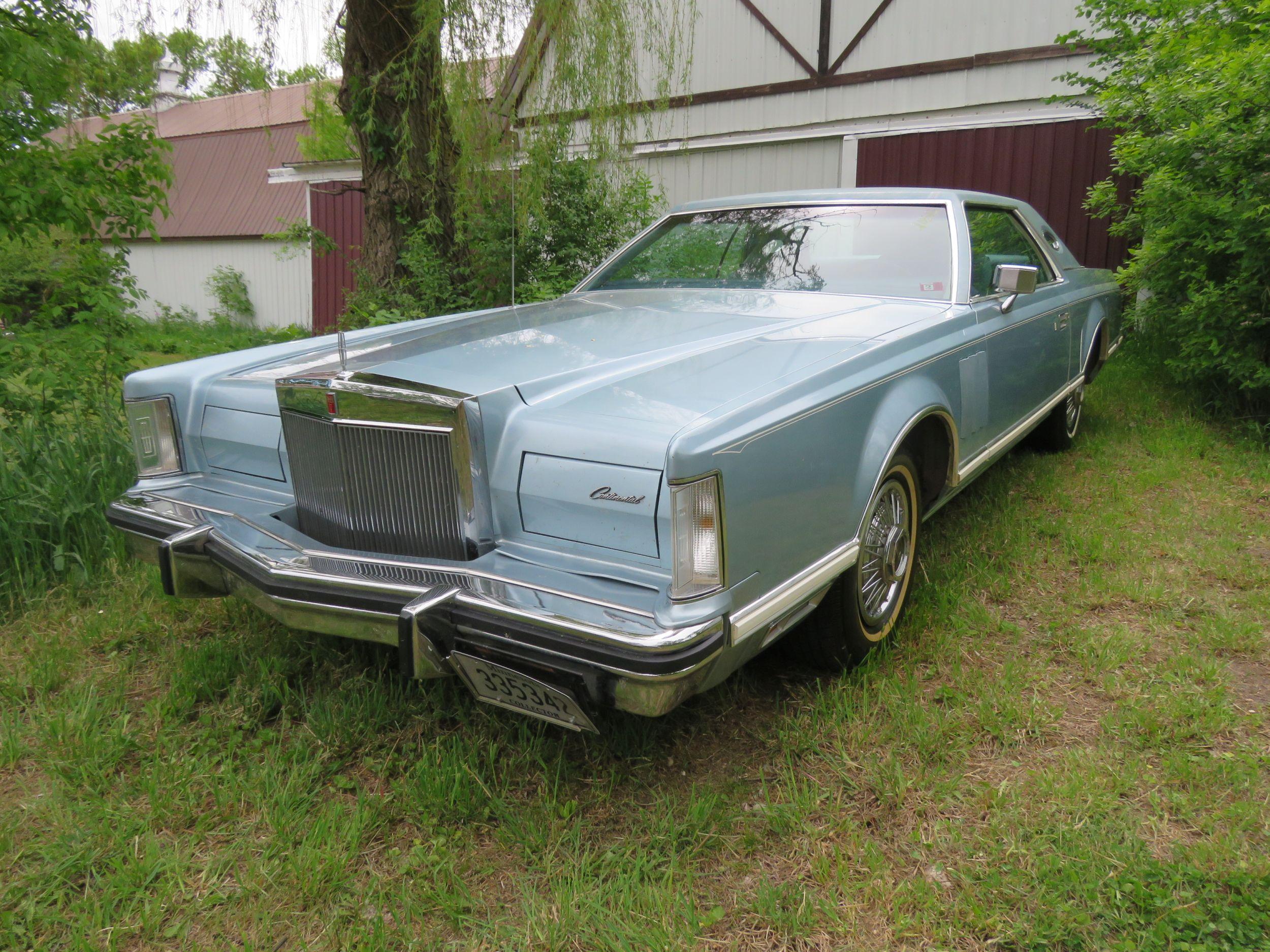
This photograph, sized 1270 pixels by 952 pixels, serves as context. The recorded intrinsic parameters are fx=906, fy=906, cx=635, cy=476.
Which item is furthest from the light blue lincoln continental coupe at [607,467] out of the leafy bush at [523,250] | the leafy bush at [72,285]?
the leafy bush at [523,250]

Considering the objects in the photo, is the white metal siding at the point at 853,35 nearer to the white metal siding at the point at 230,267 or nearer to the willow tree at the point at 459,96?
the willow tree at the point at 459,96

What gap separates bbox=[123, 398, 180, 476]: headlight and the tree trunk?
3.34 m

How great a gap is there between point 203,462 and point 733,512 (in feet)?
6.07

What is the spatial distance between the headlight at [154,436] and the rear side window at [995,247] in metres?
2.94

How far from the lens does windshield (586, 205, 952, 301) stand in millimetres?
3539

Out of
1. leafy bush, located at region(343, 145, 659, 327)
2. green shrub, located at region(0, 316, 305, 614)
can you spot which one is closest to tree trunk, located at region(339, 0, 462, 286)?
leafy bush, located at region(343, 145, 659, 327)

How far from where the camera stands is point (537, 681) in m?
1.97

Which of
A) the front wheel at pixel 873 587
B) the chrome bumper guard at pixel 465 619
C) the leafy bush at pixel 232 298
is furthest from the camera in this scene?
the leafy bush at pixel 232 298

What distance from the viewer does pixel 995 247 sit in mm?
4086

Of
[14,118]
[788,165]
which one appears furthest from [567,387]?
[788,165]

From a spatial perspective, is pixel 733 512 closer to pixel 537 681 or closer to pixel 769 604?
pixel 769 604

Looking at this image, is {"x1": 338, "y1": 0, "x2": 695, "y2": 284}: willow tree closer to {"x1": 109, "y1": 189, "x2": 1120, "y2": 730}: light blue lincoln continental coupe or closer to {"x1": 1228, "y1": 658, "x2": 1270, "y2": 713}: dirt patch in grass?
{"x1": 109, "y1": 189, "x2": 1120, "y2": 730}: light blue lincoln continental coupe

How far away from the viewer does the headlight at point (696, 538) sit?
76.5 inches

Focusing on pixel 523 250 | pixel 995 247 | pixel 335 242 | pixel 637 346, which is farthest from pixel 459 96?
pixel 335 242
